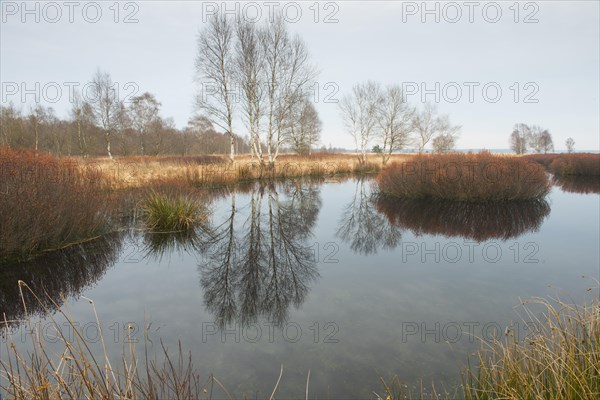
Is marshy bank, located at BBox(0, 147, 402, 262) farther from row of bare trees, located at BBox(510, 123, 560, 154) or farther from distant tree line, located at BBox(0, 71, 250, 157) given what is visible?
row of bare trees, located at BBox(510, 123, 560, 154)

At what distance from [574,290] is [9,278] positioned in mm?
9208

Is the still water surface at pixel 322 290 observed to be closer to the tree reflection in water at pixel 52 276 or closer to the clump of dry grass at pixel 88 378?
the tree reflection in water at pixel 52 276

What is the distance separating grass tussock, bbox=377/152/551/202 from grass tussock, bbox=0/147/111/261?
12320 mm

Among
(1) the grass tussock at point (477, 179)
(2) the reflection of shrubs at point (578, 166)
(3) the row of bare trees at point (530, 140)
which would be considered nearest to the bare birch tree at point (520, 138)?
(3) the row of bare trees at point (530, 140)

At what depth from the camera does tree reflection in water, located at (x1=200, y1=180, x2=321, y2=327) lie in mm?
4621

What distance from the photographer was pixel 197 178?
17.7 metres

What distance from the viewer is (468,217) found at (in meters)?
10.5

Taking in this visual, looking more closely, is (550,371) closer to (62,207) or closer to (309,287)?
(309,287)

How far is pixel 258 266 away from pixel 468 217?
304 inches

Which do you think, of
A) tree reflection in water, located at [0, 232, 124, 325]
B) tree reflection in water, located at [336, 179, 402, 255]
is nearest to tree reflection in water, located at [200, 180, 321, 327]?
tree reflection in water, located at [336, 179, 402, 255]

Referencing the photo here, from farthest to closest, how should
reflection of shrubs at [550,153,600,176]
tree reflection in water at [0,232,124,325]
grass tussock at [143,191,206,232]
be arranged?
1. reflection of shrubs at [550,153,600,176]
2. grass tussock at [143,191,206,232]
3. tree reflection in water at [0,232,124,325]

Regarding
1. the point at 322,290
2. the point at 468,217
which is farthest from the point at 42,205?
the point at 468,217

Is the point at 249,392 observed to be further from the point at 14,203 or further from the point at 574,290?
the point at 14,203

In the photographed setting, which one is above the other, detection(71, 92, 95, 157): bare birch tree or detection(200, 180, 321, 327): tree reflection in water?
detection(71, 92, 95, 157): bare birch tree
